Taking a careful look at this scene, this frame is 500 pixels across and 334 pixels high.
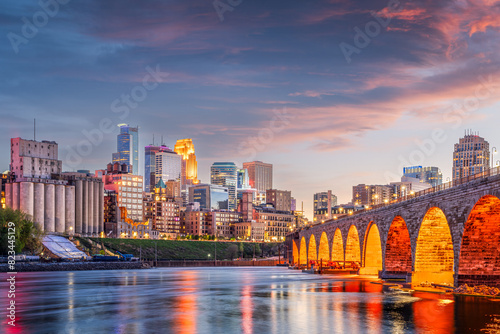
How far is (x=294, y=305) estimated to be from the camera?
1774 inches

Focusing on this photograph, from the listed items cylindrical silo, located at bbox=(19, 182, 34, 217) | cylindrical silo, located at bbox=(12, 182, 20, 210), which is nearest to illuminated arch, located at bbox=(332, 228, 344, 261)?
cylindrical silo, located at bbox=(19, 182, 34, 217)

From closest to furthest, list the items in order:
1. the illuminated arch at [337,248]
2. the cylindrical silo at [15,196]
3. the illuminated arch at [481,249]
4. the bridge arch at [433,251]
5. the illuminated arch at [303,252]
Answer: the illuminated arch at [481,249] < the bridge arch at [433,251] < the illuminated arch at [337,248] < the illuminated arch at [303,252] < the cylindrical silo at [15,196]

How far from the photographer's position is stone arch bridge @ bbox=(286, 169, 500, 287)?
48.6 meters

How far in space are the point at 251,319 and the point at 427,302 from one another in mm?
15948

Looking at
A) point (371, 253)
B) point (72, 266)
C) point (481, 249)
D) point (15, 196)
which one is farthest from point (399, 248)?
point (15, 196)

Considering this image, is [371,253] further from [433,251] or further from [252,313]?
[252,313]

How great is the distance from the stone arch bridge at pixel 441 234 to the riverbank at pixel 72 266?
62599mm

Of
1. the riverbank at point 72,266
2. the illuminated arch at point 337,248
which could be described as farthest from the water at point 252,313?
the riverbank at point 72,266

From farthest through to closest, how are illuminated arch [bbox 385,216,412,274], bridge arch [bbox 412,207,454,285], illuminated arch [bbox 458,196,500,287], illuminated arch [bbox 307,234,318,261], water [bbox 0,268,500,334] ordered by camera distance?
illuminated arch [bbox 307,234,318,261], illuminated arch [bbox 385,216,412,274], bridge arch [bbox 412,207,454,285], illuminated arch [bbox 458,196,500,287], water [bbox 0,268,500,334]

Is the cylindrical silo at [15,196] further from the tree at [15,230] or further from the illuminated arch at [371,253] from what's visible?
the illuminated arch at [371,253]

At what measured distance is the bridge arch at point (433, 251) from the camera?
6091cm

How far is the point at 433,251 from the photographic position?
6244 cm

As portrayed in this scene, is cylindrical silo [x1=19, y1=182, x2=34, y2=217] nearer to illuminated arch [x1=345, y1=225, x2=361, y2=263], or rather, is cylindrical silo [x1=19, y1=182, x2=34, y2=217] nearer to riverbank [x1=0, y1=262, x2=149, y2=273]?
riverbank [x1=0, y1=262, x2=149, y2=273]

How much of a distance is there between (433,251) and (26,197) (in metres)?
161
